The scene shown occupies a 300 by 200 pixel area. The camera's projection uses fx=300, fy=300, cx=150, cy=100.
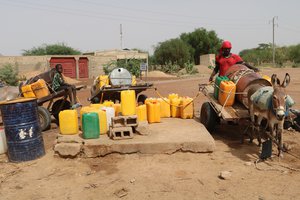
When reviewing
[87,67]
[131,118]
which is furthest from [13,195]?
[87,67]

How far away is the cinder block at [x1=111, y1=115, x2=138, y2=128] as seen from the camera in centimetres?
577

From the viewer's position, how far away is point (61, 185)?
14.5ft

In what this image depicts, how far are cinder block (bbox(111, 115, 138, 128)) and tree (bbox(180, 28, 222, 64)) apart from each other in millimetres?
47573

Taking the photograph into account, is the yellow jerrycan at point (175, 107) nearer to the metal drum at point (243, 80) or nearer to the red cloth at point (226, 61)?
the red cloth at point (226, 61)

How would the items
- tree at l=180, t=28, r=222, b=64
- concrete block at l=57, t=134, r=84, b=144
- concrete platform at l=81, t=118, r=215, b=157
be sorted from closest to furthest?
A: concrete platform at l=81, t=118, r=215, b=157
concrete block at l=57, t=134, r=84, b=144
tree at l=180, t=28, r=222, b=64

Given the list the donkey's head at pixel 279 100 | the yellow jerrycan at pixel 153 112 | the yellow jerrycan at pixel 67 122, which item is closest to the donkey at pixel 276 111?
the donkey's head at pixel 279 100

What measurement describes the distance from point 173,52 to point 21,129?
42.9 metres

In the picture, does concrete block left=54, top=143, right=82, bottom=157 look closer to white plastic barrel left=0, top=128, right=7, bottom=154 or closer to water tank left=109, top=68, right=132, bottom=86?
white plastic barrel left=0, top=128, right=7, bottom=154

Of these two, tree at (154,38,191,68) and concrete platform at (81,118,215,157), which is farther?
tree at (154,38,191,68)

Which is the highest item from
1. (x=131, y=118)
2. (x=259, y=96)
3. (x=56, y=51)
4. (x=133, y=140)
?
(x=56, y=51)

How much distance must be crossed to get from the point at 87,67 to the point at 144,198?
27.8 meters

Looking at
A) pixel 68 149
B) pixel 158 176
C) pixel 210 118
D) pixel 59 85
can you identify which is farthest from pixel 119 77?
pixel 158 176

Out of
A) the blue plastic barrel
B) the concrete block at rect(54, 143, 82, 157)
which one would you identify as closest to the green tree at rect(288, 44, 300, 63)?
the concrete block at rect(54, 143, 82, 157)

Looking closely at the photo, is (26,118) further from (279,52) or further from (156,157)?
(279,52)
